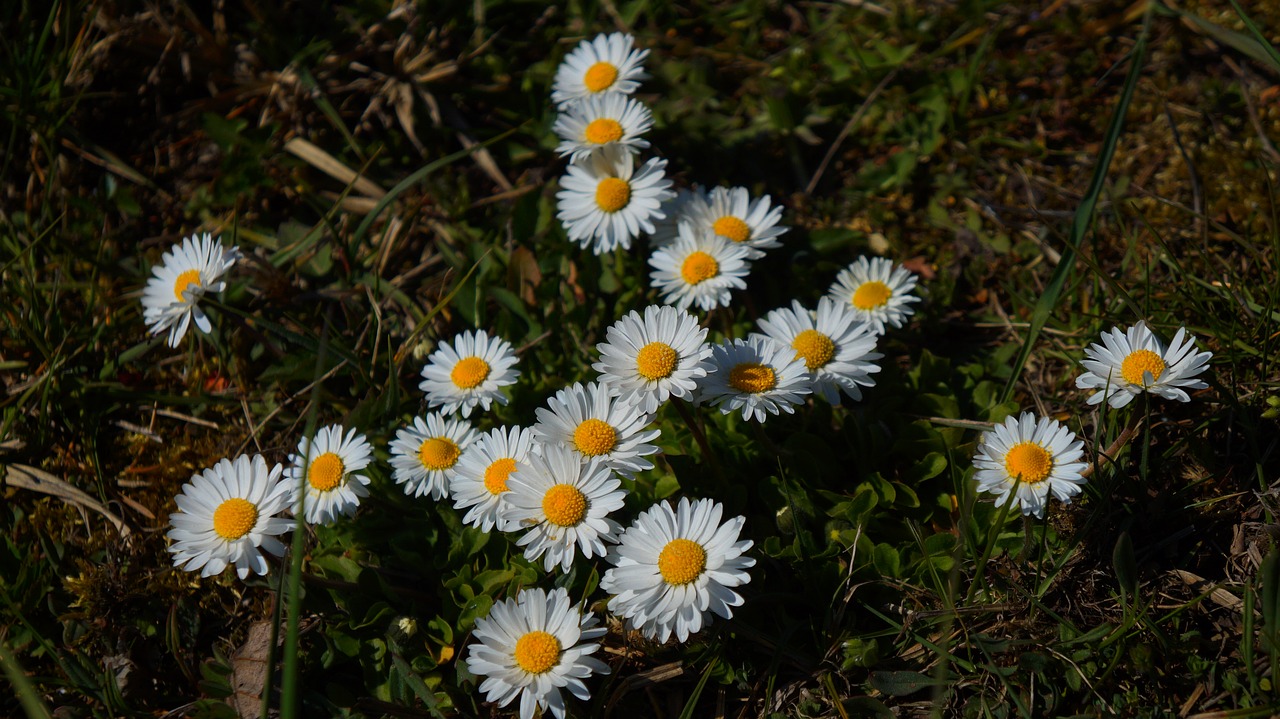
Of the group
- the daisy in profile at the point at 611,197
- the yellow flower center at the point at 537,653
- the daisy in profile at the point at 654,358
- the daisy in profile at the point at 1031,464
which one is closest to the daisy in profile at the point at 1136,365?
the daisy in profile at the point at 1031,464

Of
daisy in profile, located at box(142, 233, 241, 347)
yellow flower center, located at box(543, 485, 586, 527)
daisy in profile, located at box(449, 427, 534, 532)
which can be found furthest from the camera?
daisy in profile, located at box(142, 233, 241, 347)

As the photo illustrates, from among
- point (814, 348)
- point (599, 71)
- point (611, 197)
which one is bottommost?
point (814, 348)

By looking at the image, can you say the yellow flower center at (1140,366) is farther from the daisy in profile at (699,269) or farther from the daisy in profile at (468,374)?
the daisy in profile at (468,374)

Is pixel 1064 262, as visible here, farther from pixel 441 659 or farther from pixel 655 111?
pixel 441 659

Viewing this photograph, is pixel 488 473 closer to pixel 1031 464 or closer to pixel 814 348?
pixel 814 348

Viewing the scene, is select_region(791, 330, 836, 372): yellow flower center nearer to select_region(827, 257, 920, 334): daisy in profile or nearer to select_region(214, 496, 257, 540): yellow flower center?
select_region(827, 257, 920, 334): daisy in profile

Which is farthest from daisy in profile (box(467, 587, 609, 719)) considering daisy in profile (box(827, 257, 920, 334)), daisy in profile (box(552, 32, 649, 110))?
daisy in profile (box(552, 32, 649, 110))

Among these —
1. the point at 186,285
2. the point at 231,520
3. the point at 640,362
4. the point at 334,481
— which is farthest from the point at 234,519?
the point at 640,362
